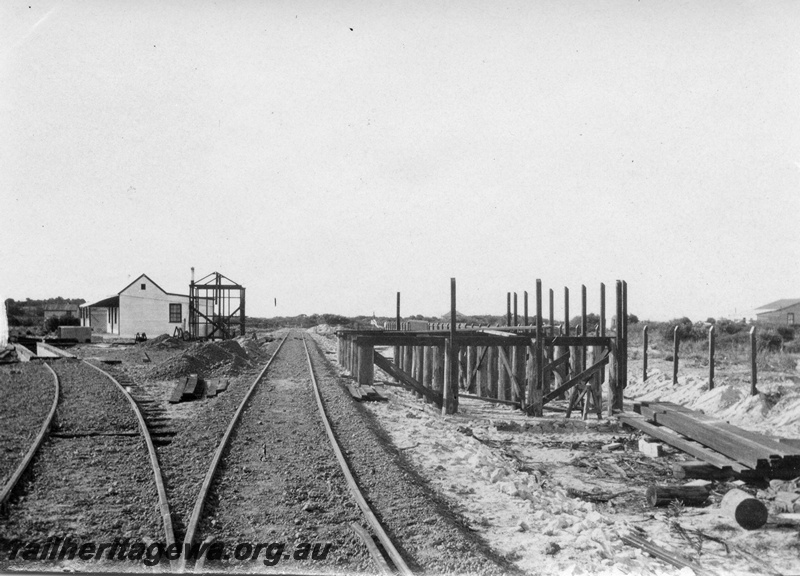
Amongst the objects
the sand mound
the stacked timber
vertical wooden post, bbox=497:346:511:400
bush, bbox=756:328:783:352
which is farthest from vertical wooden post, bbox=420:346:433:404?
the sand mound

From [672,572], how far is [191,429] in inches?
282

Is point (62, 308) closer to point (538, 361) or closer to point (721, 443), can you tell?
point (538, 361)

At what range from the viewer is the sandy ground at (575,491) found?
477 centimetres

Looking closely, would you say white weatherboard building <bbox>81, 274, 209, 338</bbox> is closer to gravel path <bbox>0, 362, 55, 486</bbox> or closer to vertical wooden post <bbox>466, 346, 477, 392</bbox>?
gravel path <bbox>0, 362, 55, 486</bbox>

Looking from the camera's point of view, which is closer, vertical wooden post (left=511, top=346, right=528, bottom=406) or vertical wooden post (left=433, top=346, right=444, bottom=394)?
vertical wooden post (left=511, top=346, right=528, bottom=406)

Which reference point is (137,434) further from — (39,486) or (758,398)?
(758,398)

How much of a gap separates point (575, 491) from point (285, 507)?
3504mm

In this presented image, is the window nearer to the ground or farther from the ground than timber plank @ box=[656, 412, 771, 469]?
farther from the ground

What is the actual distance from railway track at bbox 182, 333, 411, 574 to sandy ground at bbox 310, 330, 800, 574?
1060mm

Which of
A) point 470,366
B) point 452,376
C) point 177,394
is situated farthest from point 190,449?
point 470,366

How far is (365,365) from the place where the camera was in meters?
13.6

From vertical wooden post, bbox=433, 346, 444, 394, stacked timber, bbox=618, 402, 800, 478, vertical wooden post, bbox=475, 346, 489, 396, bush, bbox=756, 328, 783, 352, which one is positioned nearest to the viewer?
stacked timber, bbox=618, 402, 800, 478

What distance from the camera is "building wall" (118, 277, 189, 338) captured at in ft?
139

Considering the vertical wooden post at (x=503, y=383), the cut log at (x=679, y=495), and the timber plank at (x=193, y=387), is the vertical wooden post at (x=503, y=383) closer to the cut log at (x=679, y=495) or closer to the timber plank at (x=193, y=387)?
the timber plank at (x=193, y=387)
